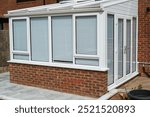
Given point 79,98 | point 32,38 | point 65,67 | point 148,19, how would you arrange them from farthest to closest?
point 148,19, point 32,38, point 65,67, point 79,98

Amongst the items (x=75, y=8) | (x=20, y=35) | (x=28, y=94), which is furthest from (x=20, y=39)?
(x=75, y=8)

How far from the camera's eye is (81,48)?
28.0 feet

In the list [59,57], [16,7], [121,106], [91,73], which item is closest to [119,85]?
[91,73]

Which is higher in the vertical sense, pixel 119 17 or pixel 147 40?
pixel 119 17

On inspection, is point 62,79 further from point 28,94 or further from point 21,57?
point 21,57

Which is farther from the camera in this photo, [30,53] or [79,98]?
[30,53]

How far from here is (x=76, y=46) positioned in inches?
339

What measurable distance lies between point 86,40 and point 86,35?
6.0 inches

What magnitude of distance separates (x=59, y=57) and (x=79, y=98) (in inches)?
63.1

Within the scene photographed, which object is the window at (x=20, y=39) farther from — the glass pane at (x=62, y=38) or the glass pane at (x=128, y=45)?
the glass pane at (x=128, y=45)

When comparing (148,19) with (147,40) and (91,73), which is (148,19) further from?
(91,73)

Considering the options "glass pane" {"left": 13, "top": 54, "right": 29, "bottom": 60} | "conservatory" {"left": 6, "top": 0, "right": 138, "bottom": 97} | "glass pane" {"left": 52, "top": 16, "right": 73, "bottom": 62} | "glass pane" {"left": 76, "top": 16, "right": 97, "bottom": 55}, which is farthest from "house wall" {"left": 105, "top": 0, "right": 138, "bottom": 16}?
"glass pane" {"left": 13, "top": 54, "right": 29, "bottom": 60}

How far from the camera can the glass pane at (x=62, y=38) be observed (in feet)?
28.7

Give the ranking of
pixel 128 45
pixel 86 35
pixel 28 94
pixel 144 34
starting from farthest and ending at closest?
pixel 144 34
pixel 128 45
pixel 28 94
pixel 86 35
